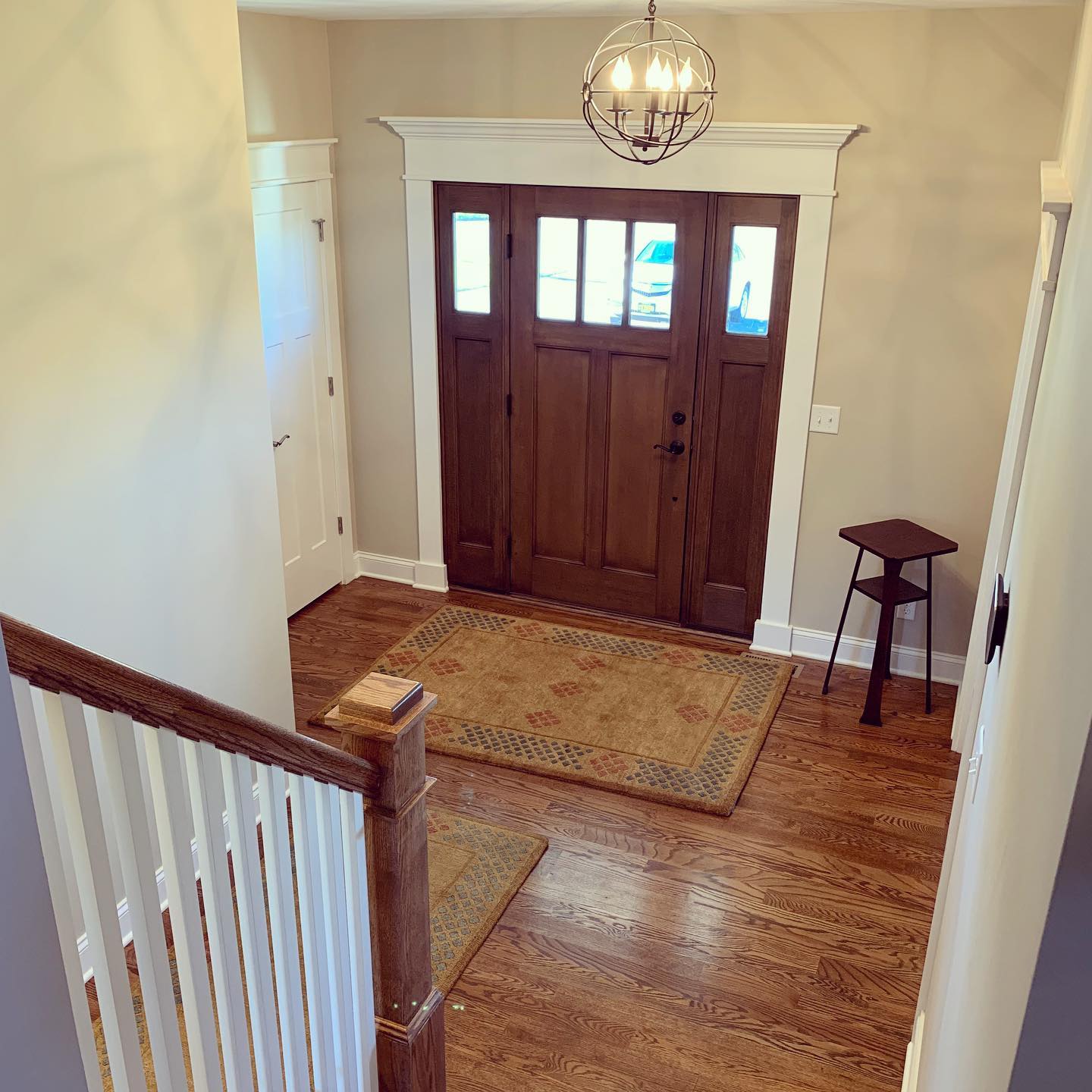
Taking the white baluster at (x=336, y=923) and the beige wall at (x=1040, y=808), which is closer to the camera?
the beige wall at (x=1040, y=808)

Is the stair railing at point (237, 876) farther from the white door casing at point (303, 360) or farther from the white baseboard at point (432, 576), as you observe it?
the white baseboard at point (432, 576)

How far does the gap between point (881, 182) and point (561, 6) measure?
1386mm

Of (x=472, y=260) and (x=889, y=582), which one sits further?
(x=472, y=260)

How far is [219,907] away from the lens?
4.99ft

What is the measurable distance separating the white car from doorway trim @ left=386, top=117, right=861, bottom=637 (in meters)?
0.23

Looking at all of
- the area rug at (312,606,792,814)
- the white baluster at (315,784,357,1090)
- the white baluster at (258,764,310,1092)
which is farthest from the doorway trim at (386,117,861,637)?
the white baluster at (258,764,310,1092)

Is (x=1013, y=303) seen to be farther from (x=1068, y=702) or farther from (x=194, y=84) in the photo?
(x=1068, y=702)

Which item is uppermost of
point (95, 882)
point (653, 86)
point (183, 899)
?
point (653, 86)

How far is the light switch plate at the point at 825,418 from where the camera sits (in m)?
4.58

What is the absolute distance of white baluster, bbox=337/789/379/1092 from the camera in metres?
1.93

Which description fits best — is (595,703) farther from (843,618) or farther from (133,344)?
(133,344)

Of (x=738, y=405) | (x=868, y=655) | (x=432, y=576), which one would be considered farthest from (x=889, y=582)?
(x=432, y=576)

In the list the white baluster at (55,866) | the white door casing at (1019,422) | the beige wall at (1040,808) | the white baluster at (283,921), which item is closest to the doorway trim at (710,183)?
the white door casing at (1019,422)

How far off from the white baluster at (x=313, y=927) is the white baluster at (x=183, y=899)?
22cm
